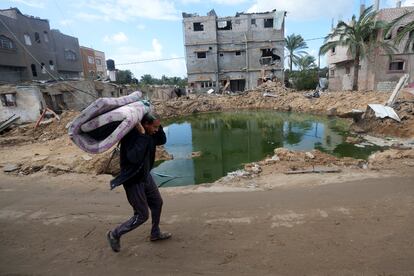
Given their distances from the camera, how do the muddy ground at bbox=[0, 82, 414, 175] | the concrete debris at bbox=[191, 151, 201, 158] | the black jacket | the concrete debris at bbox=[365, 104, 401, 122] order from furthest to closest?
the concrete debris at bbox=[365, 104, 401, 122], the concrete debris at bbox=[191, 151, 201, 158], the muddy ground at bbox=[0, 82, 414, 175], the black jacket

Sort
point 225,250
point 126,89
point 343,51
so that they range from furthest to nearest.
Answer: point 343,51
point 126,89
point 225,250

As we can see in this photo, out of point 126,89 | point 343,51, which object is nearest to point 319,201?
point 126,89

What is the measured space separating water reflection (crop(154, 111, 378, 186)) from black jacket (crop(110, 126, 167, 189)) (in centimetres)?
478

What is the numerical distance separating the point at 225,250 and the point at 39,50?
104ft

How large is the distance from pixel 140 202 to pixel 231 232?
4.16 feet

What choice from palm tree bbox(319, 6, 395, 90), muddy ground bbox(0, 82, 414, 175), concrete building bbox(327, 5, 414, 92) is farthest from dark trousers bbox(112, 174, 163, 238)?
concrete building bbox(327, 5, 414, 92)

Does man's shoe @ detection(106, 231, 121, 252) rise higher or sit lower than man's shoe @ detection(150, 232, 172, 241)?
higher

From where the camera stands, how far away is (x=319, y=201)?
4184 mm

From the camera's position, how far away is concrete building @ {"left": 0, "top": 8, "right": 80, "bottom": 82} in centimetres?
2309

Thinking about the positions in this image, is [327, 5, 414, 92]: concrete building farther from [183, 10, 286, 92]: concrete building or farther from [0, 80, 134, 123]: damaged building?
[0, 80, 134, 123]: damaged building

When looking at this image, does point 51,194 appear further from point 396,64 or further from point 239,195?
point 396,64

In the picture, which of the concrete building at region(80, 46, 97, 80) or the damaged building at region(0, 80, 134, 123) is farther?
the concrete building at region(80, 46, 97, 80)

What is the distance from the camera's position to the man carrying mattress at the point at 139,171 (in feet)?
8.86

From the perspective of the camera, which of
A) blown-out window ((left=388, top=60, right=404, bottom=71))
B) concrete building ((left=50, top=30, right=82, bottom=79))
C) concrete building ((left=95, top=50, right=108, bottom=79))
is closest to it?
blown-out window ((left=388, top=60, right=404, bottom=71))
